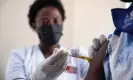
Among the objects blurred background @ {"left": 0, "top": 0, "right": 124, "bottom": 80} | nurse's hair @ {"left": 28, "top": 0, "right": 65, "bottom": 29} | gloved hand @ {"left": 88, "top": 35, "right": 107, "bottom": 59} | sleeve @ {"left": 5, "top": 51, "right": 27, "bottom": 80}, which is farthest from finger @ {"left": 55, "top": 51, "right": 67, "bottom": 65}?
blurred background @ {"left": 0, "top": 0, "right": 124, "bottom": 80}

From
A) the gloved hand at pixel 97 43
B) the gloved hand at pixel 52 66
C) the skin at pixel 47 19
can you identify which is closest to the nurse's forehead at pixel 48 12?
the skin at pixel 47 19

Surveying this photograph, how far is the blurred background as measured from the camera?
1.81 metres

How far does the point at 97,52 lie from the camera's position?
747mm

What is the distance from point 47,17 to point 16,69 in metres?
0.43

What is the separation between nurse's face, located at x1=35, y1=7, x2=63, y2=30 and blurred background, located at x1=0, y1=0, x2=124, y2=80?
0.28 metres

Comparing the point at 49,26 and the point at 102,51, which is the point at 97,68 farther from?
the point at 49,26

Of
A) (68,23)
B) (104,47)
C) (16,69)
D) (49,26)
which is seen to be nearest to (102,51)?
(104,47)

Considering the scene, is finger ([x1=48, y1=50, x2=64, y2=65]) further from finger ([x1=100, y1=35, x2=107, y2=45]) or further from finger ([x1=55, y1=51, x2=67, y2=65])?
finger ([x1=100, y1=35, x2=107, y2=45])

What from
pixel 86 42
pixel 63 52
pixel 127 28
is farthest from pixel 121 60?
pixel 86 42

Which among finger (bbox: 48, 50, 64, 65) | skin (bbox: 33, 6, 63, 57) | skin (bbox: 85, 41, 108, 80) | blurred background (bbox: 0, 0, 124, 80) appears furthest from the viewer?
blurred background (bbox: 0, 0, 124, 80)

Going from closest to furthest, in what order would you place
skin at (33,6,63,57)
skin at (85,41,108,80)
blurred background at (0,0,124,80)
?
skin at (85,41,108,80) < skin at (33,6,63,57) < blurred background at (0,0,124,80)

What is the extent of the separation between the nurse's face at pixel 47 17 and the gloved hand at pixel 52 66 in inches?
23.2

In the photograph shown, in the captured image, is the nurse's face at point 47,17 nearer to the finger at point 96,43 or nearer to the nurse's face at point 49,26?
the nurse's face at point 49,26

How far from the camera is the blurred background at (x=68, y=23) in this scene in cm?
181
